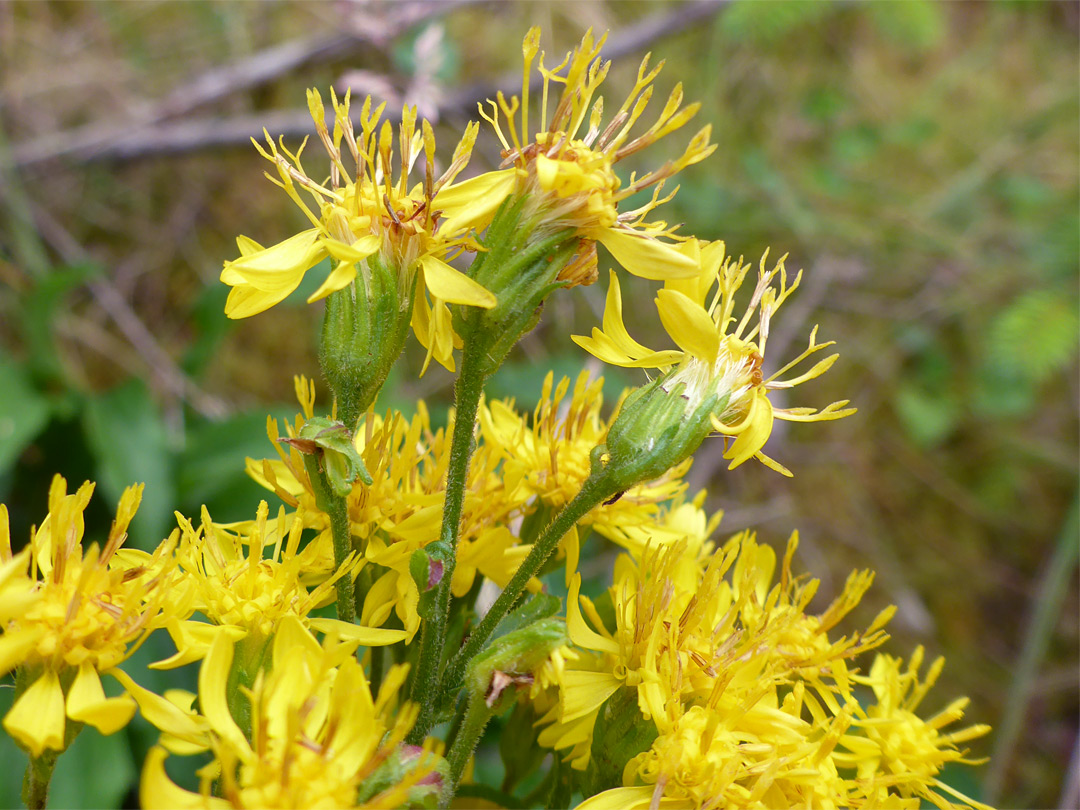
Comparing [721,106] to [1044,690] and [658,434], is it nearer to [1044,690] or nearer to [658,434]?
[1044,690]

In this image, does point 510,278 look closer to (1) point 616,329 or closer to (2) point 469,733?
(1) point 616,329

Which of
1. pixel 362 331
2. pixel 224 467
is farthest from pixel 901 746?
pixel 224 467

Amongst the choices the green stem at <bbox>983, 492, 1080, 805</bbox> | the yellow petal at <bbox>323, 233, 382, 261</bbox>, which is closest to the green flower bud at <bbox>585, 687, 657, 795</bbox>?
the yellow petal at <bbox>323, 233, 382, 261</bbox>

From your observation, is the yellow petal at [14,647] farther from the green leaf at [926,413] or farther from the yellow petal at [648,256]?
the green leaf at [926,413]

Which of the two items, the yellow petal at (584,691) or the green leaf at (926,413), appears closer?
the yellow petal at (584,691)

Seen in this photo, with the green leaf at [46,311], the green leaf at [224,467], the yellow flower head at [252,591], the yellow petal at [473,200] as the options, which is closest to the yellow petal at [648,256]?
the yellow petal at [473,200]

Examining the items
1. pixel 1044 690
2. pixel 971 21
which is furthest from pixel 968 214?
pixel 1044 690
